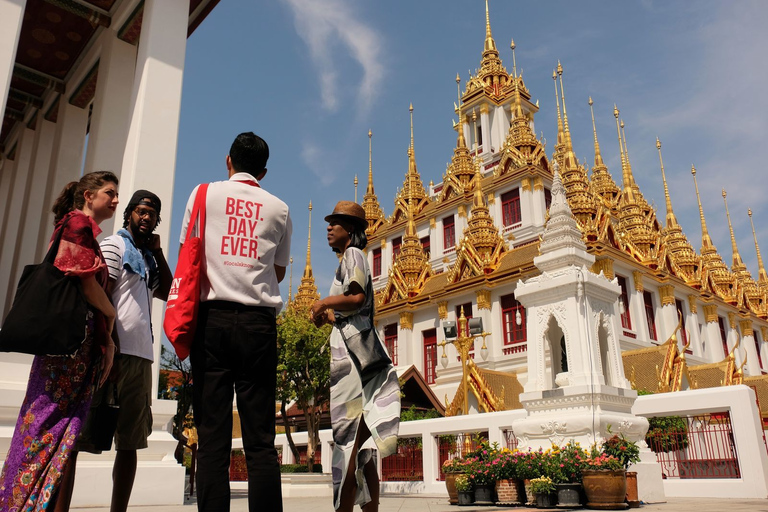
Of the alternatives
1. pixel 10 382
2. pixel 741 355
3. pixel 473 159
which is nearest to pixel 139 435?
pixel 10 382

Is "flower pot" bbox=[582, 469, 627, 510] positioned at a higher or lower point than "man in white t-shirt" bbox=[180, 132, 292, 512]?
lower

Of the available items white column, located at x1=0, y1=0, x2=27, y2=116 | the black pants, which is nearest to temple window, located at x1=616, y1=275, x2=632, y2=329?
white column, located at x1=0, y1=0, x2=27, y2=116

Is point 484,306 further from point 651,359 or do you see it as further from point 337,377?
point 337,377

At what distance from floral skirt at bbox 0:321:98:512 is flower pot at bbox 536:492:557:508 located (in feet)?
16.6

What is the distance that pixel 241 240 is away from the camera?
2.60m

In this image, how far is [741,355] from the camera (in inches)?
1030

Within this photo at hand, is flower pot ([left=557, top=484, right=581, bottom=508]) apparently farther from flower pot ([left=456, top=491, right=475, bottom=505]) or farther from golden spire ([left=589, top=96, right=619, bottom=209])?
golden spire ([left=589, top=96, right=619, bottom=209])

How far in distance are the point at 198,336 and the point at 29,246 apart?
1100 centimetres

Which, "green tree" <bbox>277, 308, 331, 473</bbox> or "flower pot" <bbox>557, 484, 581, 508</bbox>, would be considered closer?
"flower pot" <bbox>557, 484, 581, 508</bbox>

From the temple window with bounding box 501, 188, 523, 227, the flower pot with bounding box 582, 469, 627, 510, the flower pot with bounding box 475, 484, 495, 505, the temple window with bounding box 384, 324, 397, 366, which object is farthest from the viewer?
the temple window with bounding box 384, 324, 397, 366

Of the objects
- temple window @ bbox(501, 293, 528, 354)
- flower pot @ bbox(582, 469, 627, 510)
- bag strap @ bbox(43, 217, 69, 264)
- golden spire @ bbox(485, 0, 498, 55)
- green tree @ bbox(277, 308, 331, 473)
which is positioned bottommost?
flower pot @ bbox(582, 469, 627, 510)

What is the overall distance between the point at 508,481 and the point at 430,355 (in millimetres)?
15123

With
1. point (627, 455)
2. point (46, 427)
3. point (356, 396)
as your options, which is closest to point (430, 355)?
point (627, 455)

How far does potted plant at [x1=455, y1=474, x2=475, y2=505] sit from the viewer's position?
7016 millimetres
